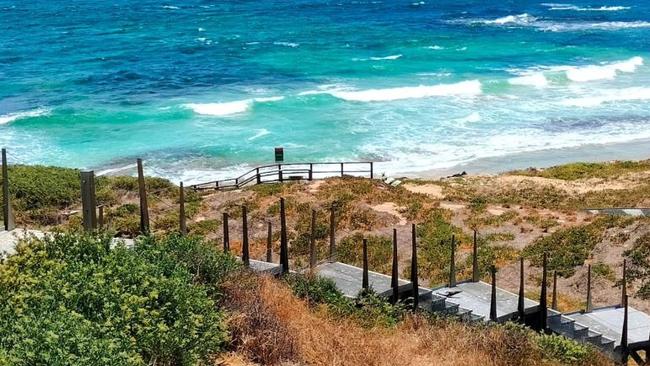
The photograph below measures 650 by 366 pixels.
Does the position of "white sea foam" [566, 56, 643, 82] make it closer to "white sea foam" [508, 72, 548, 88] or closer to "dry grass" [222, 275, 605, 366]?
"white sea foam" [508, 72, 548, 88]

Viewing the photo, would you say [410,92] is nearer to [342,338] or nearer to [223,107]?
[223,107]

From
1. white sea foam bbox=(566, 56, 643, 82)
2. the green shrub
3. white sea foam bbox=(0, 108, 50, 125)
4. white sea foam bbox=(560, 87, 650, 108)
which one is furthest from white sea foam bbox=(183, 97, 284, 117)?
the green shrub

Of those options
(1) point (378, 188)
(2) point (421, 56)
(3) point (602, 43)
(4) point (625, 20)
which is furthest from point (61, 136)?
(4) point (625, 20)

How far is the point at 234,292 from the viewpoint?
11.6 m

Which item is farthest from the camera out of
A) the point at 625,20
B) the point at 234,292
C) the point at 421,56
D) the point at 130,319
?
the point at 625,20

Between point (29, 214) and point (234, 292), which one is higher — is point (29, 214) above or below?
below

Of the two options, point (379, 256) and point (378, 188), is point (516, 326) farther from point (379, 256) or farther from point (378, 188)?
point (378, 188)

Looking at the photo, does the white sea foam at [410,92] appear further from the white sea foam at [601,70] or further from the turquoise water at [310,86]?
the white sea foam at [601,70]

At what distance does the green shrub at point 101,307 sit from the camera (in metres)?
7.77

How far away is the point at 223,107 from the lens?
167 feet

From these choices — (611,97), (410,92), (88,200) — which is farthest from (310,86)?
(88,200)

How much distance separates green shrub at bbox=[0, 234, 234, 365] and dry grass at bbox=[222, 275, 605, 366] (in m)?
0.53

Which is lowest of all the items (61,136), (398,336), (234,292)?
(61,136)

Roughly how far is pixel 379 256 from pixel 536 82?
4133 centimetres
